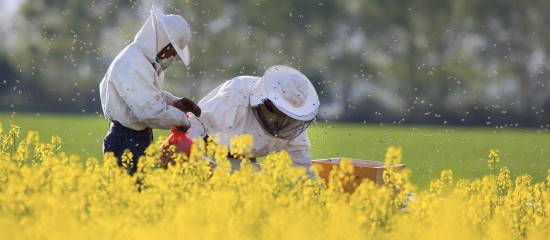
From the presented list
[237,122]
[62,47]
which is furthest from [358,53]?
[237,122]

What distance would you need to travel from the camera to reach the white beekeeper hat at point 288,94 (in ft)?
27.5

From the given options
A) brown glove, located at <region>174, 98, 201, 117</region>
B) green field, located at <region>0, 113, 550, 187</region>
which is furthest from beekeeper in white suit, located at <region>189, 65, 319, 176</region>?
green field, located at <region>0, 113, 550, 187</region>

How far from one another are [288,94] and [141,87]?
1.19 metres

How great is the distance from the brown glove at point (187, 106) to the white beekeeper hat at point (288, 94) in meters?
0.50

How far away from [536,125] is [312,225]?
42.2 m

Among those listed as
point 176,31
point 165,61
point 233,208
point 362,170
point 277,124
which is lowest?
point 233,208

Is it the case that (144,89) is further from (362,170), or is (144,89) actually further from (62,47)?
(62,47)

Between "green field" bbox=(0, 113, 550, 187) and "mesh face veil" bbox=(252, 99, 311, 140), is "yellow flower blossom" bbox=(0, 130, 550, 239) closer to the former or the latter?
"mesh face veil" bbox=(252, 99, 311, 140)

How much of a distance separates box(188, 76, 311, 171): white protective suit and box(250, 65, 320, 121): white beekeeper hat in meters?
0.19

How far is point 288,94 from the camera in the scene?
8.44 metres

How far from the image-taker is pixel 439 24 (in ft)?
184

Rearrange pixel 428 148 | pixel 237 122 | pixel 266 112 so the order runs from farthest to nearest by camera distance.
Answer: pixel 428 148, pixel 237 122, pixel 266 112

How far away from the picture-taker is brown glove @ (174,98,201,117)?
27.2ft

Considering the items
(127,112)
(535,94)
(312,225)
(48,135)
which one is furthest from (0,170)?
(535,94)
